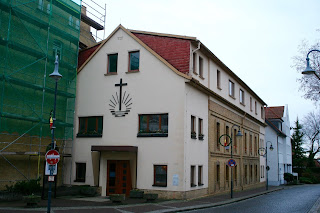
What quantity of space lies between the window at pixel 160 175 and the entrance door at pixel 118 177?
1.85 meters

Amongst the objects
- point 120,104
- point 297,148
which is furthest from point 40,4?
point 297,148

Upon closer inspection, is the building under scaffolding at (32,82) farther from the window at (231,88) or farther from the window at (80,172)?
the window at (231,88)

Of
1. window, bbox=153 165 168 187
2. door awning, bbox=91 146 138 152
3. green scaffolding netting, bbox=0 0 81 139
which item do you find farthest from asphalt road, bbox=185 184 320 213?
green scaffolding netting, bbox=0 0 81 139

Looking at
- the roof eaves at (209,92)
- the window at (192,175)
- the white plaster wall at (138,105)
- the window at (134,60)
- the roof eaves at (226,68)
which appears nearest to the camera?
the white plaster wall at (138,105)

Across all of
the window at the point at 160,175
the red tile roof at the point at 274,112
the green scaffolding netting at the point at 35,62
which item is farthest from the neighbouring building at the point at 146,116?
the red tile roof at the point at 274,112

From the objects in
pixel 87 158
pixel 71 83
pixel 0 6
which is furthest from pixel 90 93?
pixel 0 6

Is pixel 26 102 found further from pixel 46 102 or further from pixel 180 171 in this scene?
pixel 180 171

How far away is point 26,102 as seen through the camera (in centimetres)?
2117

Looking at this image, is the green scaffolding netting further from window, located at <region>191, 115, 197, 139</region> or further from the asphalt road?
the asphalt road

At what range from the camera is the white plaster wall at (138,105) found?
2104 cm

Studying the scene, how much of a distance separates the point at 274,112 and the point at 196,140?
3711cm

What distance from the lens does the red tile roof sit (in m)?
54.4

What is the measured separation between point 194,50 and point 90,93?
7633mm

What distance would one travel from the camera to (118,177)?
73.6ft
